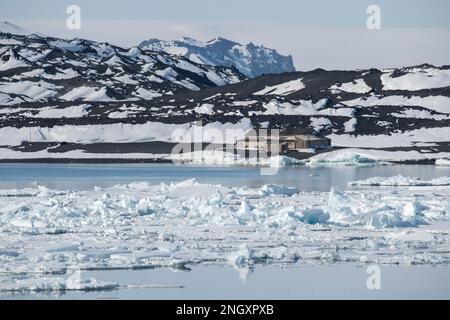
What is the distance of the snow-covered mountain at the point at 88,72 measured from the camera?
138250 mm

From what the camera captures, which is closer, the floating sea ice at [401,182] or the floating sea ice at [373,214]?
the floating sea ice at [373,214]

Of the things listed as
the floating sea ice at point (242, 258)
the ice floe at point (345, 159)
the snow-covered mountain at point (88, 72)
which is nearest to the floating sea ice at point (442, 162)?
the ice floe at point (345, 159)

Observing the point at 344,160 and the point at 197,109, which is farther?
the point at 197,109

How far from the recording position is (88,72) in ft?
498

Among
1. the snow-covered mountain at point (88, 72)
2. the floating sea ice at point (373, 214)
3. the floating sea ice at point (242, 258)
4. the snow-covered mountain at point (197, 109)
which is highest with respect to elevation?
the snow-covered mountain at point (88, 72)

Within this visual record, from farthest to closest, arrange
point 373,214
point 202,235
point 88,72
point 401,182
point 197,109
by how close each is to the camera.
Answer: point 88,72 → point 197,109 → point 401,182 → point 373,214 → point 202,235

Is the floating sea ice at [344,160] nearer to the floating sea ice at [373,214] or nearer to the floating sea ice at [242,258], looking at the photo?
the floating sea ice at [373,214]

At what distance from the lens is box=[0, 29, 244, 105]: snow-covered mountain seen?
138250mm

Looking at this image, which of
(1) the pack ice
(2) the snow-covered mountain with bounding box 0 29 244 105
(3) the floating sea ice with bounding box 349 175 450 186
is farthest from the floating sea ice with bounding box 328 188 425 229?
(2) the snow-covered mountain with bounding box 0 29 244 105

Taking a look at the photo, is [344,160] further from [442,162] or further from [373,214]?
[373,214]

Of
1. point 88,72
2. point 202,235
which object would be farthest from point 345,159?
point 88,72

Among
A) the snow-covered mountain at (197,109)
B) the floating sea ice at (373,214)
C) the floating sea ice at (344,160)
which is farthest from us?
the snow-covered mountain at (197,109)
